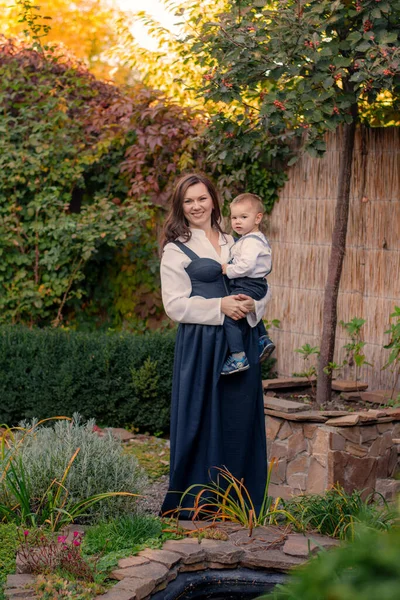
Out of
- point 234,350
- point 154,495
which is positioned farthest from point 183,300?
point 154,495

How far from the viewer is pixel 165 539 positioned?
12.4 feet

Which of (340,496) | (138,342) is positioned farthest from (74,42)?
(340,496)

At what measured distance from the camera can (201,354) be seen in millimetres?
4371

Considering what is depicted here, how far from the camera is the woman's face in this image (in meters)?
Answer: 4.35

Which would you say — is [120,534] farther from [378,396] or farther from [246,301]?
[378,396]

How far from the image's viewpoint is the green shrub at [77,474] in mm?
3977

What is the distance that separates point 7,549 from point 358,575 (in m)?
2.51

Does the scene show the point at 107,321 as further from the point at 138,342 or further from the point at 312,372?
the point at 312,372

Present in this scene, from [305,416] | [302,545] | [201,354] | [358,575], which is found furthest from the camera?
[305,416]

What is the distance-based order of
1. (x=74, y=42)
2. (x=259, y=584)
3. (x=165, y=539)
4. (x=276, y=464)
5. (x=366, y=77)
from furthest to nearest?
(x=74, y=42), (x=276, y=464), (x=366, y=77), (x=165, y=539), (x=259, y=584)

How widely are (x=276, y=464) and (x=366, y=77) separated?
2.39 metres

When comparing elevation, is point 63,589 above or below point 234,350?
below

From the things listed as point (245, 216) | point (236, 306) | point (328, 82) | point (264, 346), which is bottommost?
point (264, 346)

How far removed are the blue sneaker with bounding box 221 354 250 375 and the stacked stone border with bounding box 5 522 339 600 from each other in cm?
75
